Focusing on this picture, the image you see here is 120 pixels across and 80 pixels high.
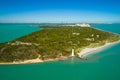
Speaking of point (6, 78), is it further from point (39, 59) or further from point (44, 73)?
point (39, 59)

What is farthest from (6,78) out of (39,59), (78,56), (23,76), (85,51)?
(85,51)

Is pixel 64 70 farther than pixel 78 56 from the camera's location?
No

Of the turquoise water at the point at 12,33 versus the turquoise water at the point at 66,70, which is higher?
the turquoise water at the point at 66,70

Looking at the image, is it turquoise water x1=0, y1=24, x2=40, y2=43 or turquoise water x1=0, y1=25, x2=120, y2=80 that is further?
turquoise water x1=0, y1=24, x2=40, y2=43

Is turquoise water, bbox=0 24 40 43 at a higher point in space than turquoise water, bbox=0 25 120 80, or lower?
lower

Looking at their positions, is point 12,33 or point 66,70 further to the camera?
point 12,33

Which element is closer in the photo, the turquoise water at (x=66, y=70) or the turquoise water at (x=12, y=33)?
the turquoise water at (x=66, y=70)

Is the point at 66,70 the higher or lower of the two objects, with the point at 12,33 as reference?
higher

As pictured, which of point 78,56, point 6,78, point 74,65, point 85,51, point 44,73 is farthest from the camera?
point 85,51
